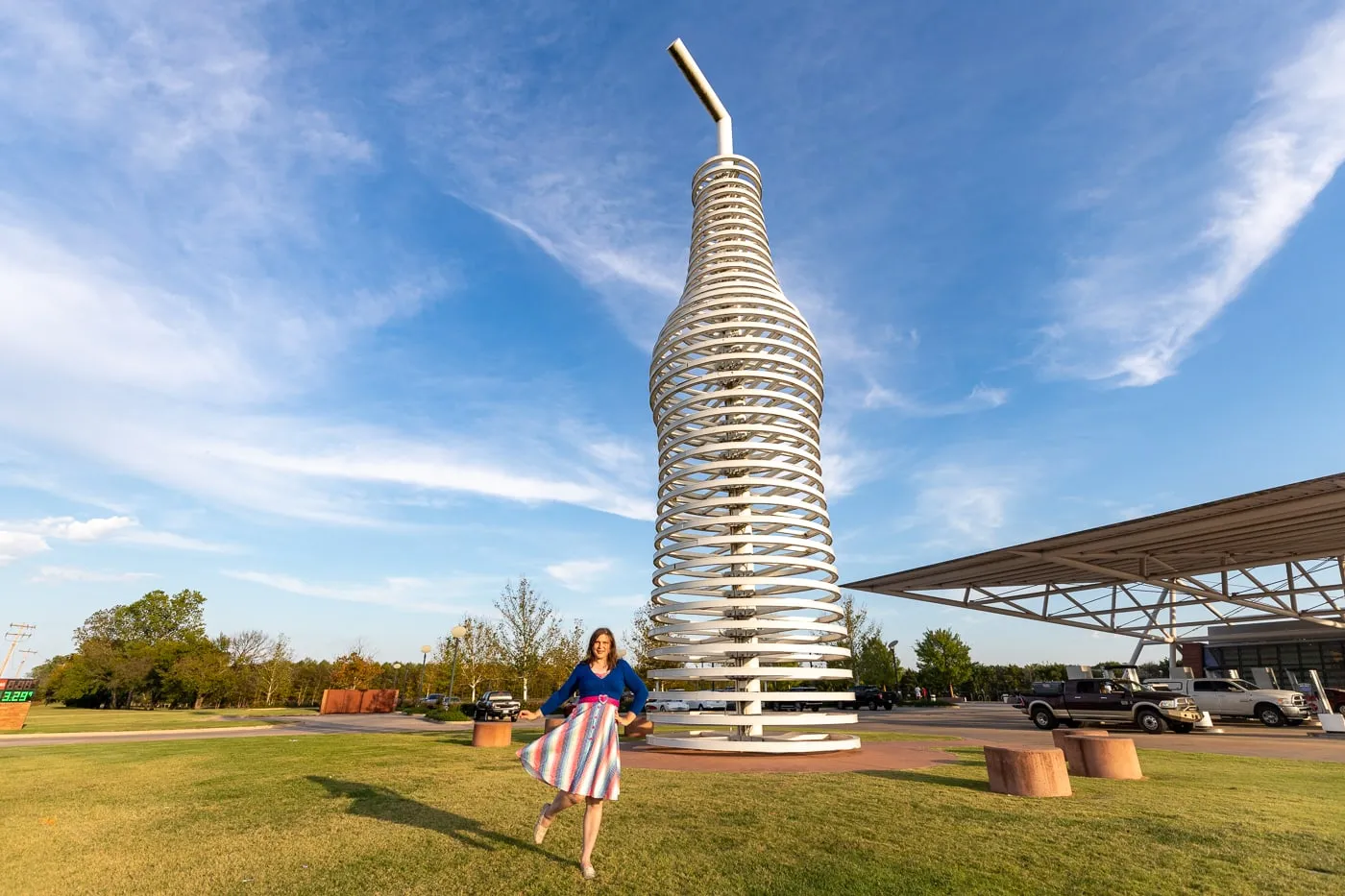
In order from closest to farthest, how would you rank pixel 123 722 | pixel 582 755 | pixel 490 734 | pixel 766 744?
1. pixel 582 755
2. pixel 766 744
3. pixel 490 734
4. pixel 123 722

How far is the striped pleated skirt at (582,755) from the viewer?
4.71m

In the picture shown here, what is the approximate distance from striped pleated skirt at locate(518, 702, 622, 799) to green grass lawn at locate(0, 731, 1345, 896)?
1.93 feet

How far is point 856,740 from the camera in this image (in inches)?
563

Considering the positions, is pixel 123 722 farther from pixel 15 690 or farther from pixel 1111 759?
pixel 1111 759

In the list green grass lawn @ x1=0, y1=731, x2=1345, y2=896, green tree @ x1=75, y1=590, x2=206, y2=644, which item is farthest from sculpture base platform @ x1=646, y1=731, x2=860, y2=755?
green tree @ x1=75, y1=590, x2=206, y2=644

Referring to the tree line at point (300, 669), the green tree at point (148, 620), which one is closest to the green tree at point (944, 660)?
the tree line at point (300, 669)

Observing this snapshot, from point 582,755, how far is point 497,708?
88.0ft

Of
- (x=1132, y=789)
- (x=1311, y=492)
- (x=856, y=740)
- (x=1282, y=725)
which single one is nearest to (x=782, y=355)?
(x=856, y=740)

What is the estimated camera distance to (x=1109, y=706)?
74.8 feet

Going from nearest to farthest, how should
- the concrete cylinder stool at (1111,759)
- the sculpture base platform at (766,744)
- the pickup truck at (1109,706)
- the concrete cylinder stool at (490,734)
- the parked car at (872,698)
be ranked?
the concrete cylinder stool at (1111,759) → the sculpture base platform at (766,744) → the concrete cylinder stool at (490,734) → the pickup truck at (1109,706) → the parked car at (872,698)

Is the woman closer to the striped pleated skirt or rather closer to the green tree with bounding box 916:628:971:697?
the striped pleated skirt

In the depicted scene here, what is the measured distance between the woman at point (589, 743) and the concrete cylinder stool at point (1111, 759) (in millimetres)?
8076

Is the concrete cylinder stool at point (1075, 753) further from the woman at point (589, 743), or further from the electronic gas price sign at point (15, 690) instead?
the electronic gas price sign at point (15, 690)

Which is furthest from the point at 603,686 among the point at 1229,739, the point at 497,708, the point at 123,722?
the point at 123,722
